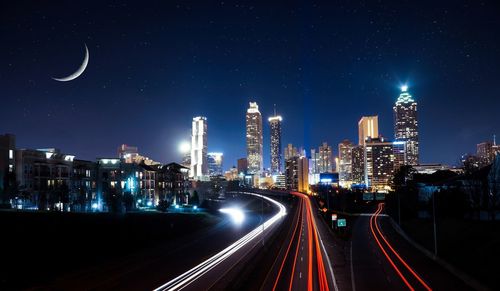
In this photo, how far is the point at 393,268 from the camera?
4556 centimetres

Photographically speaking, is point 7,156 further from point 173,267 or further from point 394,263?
point 394,263

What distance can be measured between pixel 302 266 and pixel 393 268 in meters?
9.21

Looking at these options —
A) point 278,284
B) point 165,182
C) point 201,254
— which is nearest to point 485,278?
point 278,284

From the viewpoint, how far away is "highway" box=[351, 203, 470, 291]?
124ft

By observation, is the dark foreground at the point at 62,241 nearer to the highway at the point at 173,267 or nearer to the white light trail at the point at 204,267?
the highway at the point at 173,267

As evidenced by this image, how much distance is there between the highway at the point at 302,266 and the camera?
126 ft

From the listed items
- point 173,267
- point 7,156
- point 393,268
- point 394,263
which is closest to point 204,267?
point 173,267

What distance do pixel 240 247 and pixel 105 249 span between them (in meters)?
19.2

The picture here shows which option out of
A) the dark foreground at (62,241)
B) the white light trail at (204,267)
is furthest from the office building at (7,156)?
the white light trail at (204,267)

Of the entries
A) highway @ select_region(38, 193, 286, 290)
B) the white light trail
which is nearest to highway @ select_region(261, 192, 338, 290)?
highway @ select_region(38, 193, 286, 290)

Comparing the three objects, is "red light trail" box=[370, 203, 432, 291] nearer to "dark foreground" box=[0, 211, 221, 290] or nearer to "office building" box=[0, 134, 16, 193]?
"dark foreground" box=[0, 211, 221, 290]

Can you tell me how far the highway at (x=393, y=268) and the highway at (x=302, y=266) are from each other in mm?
2924

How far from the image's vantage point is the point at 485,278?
37.1m

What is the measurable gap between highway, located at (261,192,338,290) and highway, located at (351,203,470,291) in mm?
2924
